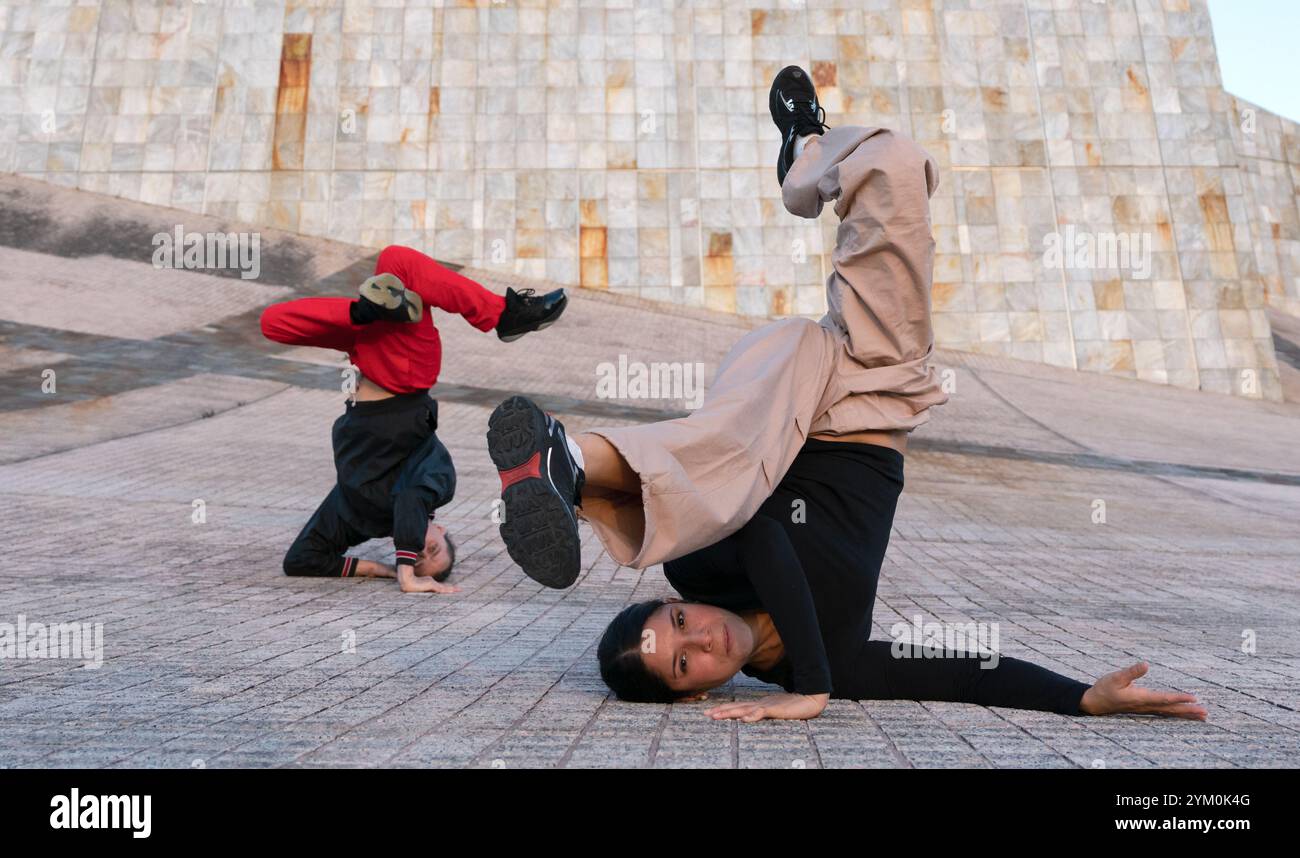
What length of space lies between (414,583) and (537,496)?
3.01 metres

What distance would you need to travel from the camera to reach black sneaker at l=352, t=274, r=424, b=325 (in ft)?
16.4

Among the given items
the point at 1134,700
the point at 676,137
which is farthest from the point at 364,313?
the point at 676,137

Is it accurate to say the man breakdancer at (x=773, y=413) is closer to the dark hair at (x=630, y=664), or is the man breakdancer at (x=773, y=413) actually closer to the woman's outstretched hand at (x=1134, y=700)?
the dark hair at (x=630, y=664)

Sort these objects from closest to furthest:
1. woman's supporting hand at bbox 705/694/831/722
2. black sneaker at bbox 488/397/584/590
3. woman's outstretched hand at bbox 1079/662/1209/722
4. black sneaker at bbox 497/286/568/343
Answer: black sneaker at bbox 488/397/584/590
woman's supporting hand at bbox 705/694/831/722
woman's outstretched hand at bbox 1079/662/1209/722
black sneaker at bbox 497/286/568/343

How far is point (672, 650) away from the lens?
11.2 ft

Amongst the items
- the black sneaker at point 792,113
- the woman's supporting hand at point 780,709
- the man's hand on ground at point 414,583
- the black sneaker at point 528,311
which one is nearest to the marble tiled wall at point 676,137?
the man's hand on ground at point 414,583

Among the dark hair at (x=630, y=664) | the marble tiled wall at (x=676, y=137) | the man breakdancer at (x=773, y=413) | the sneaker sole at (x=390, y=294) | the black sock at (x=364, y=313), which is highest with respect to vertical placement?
the marble tiled wall at (x=676, y=137)

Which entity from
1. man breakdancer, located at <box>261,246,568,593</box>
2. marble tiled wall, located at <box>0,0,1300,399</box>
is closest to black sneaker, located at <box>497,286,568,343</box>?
man breakdancer, located at <box>261,246,568,593</box>

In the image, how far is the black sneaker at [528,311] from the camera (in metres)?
5.15

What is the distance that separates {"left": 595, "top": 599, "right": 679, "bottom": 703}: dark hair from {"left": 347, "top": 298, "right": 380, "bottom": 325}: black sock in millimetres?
2240

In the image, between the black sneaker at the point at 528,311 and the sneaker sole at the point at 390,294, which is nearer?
the sneaker sole at the point at 390,294

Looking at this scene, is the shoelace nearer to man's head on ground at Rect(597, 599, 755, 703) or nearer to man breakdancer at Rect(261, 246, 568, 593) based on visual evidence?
man breakdancer at Rect(261, 246, 568, 593)
